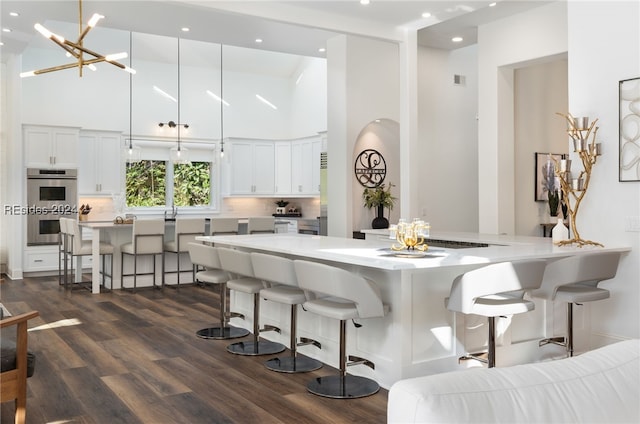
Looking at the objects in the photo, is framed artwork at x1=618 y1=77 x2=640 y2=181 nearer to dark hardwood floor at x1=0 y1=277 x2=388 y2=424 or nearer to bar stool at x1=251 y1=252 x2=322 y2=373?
dark hardwood floor at x1=0 y1=277 x2=388 y2=424

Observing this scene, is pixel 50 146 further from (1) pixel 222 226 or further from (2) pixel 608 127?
(2) pixel 608 127

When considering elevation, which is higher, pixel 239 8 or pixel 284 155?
pixel 239 8

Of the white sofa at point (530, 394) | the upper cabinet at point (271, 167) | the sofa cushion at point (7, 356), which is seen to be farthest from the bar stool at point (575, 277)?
the upper cabinet at point (271, 167)

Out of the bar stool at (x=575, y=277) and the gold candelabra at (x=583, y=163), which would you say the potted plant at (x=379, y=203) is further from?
the bar stool at (x=575, y=277)

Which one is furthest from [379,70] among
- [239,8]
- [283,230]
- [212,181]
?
[212,181]

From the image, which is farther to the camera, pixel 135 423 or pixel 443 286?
pixel 443 286

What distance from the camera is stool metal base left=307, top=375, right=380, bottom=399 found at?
12.4ft

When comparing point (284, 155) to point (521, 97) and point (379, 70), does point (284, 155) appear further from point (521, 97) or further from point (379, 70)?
point (521, 97)

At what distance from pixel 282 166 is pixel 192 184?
1.90 meters

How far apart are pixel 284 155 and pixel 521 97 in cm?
572

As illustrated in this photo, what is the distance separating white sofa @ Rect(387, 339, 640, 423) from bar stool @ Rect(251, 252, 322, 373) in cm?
276

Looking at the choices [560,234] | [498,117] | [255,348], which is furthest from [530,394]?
[498,117]

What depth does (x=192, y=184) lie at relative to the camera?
39.4 ft

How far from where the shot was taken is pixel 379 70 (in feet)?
27.9
